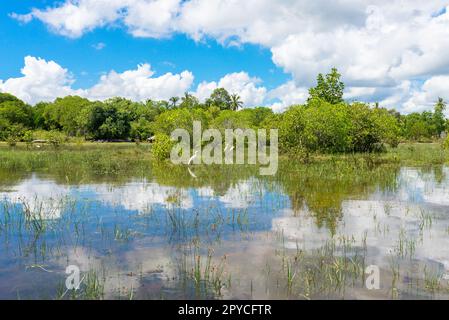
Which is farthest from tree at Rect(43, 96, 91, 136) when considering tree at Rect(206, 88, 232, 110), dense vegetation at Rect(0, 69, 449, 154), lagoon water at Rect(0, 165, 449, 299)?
lagoon water at Rect(0, 165, 449, 299)

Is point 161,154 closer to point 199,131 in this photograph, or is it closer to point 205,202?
point 199,131

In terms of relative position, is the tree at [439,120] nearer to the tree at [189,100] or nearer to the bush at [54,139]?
the tree at [189,100]

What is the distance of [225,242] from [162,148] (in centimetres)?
2460

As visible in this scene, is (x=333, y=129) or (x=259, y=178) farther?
(x=333, y=129)

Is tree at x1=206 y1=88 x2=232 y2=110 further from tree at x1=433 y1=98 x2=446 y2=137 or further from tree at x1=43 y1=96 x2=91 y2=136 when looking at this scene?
tree at x1=433 y1=98 x2=446 y2=137

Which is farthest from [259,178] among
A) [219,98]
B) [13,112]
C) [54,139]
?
[219,98]

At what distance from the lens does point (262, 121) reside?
6181 centimetres

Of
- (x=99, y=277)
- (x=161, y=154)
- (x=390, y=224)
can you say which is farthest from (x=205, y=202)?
(x=161, y=154)

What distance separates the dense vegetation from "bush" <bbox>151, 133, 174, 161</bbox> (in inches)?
5.5

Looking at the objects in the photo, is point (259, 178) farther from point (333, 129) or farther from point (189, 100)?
point (189, 100)

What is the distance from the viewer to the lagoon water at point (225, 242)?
7.44 meters

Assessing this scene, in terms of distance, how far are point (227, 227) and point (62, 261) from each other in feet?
15.4

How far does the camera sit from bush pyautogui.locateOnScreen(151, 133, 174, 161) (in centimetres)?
3422

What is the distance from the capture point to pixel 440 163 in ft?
108
